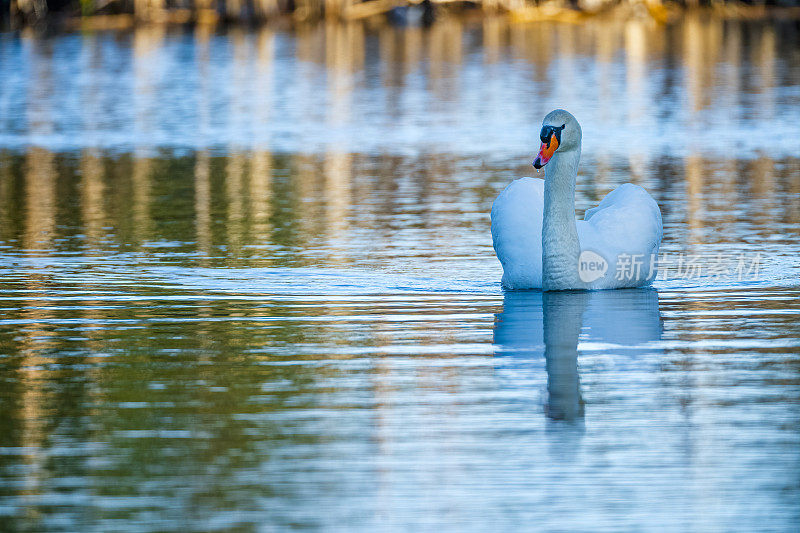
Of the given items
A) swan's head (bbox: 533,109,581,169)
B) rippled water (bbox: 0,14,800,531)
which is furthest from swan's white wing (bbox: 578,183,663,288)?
swan's head (bbox: 533,109,581,169)

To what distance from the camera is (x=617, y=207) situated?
1258 cm

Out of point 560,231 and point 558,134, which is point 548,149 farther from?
point 560,231

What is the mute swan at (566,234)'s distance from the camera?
40.0ft

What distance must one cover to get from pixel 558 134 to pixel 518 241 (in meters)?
0.82

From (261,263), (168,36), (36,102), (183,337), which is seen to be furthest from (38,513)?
(168,36)

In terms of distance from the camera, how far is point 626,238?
1229cm

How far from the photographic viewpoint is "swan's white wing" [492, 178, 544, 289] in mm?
12570

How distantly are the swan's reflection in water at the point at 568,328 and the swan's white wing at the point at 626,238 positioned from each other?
0.15 m

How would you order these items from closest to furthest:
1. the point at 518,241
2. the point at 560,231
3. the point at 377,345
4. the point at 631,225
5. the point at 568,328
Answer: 1. the point at 377,345
2. the point at 568,328
3. the point at 560,231
4. the point at 631,225
5. the point at 518,241

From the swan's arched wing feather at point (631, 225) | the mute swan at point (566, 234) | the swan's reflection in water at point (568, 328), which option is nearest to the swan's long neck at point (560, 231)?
the mute swan at point (566, 234)

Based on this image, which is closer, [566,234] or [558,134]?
[566,234]

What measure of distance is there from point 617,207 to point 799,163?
1063 centimetres

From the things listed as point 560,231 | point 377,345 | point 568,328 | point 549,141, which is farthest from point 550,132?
point 377,345

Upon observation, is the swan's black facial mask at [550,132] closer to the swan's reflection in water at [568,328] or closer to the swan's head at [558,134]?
the swan's head at [558,134]
